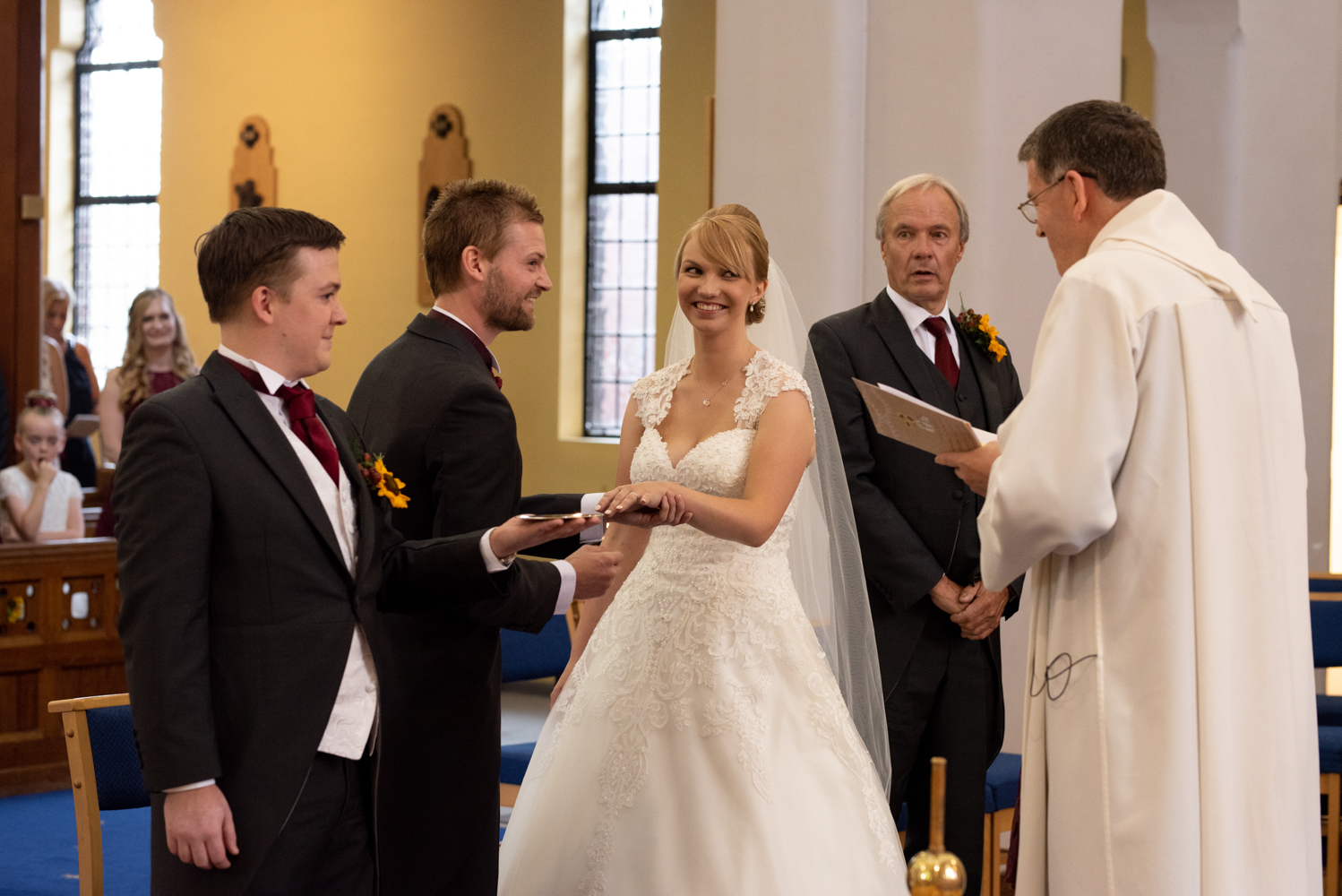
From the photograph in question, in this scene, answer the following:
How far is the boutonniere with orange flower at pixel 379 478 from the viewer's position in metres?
2.41

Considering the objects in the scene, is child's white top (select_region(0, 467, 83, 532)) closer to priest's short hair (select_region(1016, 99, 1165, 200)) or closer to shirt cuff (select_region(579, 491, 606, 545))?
shirt cuff (select_region(579, 491, 606, 545))

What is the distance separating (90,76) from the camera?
11977 mm

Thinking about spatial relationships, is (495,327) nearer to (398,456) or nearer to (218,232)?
(398,456)

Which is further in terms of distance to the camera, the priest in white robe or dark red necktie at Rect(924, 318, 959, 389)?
dark red necktie at Rect(924, 318, 959, 389)

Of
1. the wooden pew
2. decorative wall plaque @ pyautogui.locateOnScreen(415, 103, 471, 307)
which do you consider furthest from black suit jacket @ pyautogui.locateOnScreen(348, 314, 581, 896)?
decorative wall plaque @ pyautogui.locateOnScreen(415, 103, 471, 307)

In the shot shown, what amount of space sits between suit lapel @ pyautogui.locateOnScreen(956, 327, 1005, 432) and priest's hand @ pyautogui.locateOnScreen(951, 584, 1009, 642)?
46cm

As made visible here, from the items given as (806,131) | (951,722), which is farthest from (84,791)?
(806,131)

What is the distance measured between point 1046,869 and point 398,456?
4.85 ft

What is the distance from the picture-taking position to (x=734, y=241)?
3.08m

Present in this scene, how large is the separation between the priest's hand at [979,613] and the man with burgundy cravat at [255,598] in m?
1.60

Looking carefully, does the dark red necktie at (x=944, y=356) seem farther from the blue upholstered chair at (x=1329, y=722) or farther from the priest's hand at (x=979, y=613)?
the blue upholstered chair at (x=1329, y=722)

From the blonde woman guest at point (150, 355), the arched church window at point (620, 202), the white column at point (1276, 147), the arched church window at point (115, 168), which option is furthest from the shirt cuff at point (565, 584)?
the arched church window at point (115, 168)

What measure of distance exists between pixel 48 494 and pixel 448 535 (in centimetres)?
457

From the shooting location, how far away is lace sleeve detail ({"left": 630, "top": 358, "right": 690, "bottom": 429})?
10.7ft
